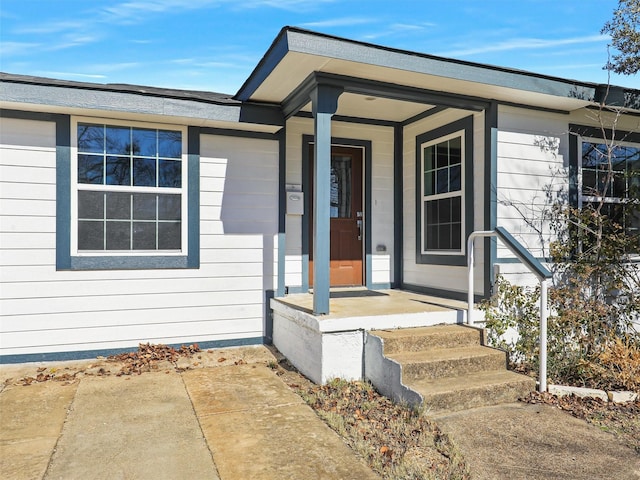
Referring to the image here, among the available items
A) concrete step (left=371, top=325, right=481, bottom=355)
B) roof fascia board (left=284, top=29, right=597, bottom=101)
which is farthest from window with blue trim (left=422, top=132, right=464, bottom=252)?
concrete step (left=371, top=325, right=481, bottom=355)

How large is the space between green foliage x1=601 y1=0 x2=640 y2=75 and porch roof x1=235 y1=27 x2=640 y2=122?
364mm

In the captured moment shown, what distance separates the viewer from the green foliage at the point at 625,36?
16.2ft

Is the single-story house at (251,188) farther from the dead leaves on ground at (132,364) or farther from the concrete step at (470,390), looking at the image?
the concrete step at (470,390)

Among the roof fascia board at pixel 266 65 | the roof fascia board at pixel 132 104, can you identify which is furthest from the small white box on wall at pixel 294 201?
the roof fascia board at pixel 266 65

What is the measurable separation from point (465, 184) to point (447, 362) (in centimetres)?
229

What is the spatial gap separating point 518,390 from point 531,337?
972mm

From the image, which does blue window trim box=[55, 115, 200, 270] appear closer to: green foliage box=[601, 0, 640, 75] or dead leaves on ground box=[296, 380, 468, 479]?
dead leaves on ground box=[296, 380, 468, 479]

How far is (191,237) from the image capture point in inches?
192

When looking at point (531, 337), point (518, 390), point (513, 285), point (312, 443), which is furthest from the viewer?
point (513, 285)

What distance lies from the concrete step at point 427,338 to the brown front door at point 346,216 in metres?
2.05

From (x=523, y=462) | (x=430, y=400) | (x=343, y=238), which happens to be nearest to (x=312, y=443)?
(x=430, y=400)

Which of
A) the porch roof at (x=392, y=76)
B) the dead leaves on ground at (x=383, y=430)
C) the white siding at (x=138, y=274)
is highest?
the porch roof at (x=392, y=76)

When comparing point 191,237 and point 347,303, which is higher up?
point 191,237

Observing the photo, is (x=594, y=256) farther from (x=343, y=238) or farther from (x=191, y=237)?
(x=191, y=237)
